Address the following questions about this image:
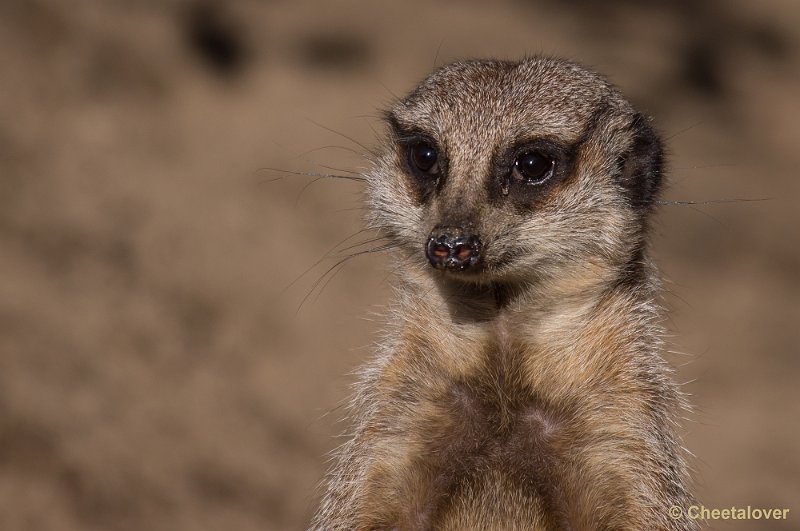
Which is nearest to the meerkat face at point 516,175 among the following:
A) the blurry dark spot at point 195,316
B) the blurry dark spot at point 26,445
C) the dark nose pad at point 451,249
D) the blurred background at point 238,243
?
the dark nose pad at point 451,249

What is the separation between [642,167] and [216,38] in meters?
4.40

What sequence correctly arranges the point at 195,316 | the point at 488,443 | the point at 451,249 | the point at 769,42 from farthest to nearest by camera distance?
the point at 769,42 → the point at 195,316 → the point at 488,443 → the point at 451,249

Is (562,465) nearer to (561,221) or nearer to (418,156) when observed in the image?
(561,221)

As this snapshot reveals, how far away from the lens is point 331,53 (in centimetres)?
727

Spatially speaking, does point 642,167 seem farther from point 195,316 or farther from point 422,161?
point 195,316

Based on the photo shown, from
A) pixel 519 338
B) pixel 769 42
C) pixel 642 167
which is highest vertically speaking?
pixel 642 167

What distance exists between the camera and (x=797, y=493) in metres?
6.38

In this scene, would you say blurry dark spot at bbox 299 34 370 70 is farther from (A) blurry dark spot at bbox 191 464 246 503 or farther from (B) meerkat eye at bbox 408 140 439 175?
(B) meerkat eye at bbox 408 140 439 175

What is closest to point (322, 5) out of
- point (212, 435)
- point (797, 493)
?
point (212, 435)

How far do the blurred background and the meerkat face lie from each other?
1.89 metres

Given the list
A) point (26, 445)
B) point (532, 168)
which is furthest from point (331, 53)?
point (532, 168)

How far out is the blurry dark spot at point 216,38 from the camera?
7105mm

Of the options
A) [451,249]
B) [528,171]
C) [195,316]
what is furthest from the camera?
[195,316]

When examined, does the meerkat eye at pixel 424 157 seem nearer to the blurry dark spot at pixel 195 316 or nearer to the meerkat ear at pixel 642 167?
the meerkat ear at pixel 642 167
